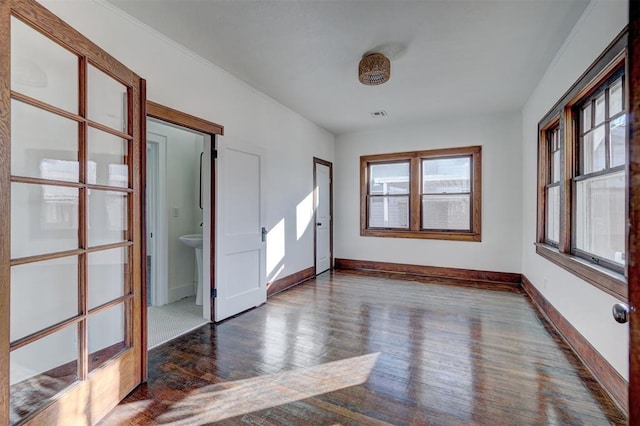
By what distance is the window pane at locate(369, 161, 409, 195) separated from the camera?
18.4 ft

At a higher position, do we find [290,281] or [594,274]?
[594,274]

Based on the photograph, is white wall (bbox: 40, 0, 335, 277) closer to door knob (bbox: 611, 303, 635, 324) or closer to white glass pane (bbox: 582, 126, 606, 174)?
door knob (bbox: 611, 303, 635, 324)

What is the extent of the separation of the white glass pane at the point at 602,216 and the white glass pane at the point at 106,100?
3.30m

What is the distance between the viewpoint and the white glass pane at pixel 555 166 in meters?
3.31

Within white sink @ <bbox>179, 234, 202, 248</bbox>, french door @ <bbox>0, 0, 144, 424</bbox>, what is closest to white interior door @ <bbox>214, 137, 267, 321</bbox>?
white sink @ <bbox>179, 234, 202, 248</bbox>

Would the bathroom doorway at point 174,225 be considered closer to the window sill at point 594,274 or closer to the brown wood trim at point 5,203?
the brown wood trim at point 5,203

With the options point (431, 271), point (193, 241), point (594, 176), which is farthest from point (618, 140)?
→ point (193, 241)

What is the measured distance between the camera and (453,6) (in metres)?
2.22

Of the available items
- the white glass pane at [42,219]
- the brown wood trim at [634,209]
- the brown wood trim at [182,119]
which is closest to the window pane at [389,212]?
the brown wood trim at [182,119]

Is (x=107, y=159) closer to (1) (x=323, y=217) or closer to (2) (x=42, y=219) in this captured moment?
(2) (x=42, y=219)

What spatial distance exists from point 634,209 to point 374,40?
2.40 meters

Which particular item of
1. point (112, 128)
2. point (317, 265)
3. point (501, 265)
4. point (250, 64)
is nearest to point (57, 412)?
point (112, 128)

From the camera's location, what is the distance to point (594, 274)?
2154 millimetres

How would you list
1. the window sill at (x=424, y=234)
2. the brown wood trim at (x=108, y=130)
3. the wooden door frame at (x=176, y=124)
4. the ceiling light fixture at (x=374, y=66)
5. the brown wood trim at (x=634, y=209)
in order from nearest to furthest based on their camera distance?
the brown wood trim at (x=634, y=209) → the brown wood trim at (x=108, y=130) → the wooden door frame at (x=176, y=124) → the ceiling light fixture at (x=374, y=66) → the window sill at (x=424, y=234)
